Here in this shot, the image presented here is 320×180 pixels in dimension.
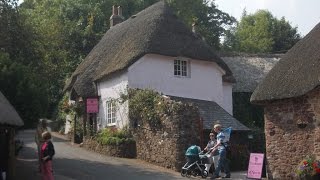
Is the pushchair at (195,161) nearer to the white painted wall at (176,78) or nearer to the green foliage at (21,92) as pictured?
the green foliage at (21,92)

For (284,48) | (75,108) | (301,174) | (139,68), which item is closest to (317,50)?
(301,174)

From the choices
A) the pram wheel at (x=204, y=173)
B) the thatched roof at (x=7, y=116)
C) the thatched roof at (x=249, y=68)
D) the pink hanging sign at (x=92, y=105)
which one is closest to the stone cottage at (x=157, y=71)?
the pink hanging sign at (x=92, y=105)

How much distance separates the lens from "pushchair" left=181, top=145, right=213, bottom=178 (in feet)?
61.0

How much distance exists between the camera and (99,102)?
31078 millimetres

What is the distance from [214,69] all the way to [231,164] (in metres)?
9.29

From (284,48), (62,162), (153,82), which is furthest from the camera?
(284,48)

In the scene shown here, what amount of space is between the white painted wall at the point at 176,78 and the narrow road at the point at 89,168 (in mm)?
4882

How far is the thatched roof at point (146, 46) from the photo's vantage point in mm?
27938

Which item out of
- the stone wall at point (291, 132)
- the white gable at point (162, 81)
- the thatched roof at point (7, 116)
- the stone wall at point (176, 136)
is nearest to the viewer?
the thatched roof at point (7, 116)

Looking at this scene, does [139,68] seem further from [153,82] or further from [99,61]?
[99,61]

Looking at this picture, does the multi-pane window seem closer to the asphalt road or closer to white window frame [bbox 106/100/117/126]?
white window frame [bbox 106/100/117/126]

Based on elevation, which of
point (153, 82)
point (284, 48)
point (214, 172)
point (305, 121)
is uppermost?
point (284, 48)

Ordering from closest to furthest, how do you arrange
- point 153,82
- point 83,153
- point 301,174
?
point 301,174 < point 83,153 < point 153,82

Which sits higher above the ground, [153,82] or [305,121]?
[153,82]
